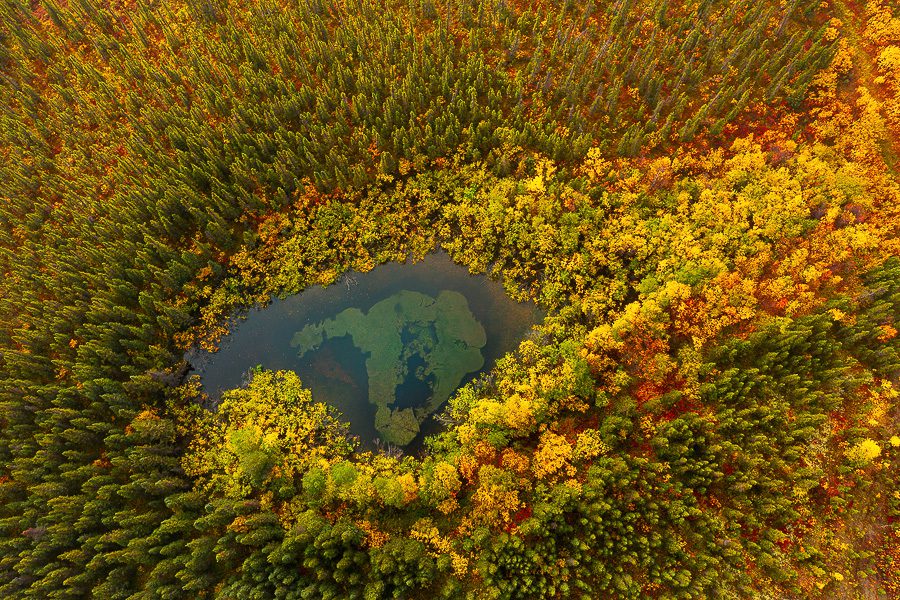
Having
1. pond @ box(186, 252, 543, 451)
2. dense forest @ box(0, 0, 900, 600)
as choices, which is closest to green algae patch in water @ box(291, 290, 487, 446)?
pond @ box(186, 252, 543, 451)

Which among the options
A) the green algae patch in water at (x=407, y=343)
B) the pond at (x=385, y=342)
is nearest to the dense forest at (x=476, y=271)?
the pond at (x=385, y=342)

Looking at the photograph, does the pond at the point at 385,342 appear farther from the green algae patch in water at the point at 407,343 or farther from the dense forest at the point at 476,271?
the dense forest at the point at 476,271

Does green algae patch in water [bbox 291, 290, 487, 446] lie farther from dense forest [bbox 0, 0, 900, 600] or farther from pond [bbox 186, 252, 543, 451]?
dense forest [bbox 0, 0, 900, 600]

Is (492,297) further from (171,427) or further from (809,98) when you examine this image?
(809,98)

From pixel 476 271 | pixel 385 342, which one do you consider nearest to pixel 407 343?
pixel 385 342

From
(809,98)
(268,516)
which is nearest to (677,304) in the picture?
(809,98)
